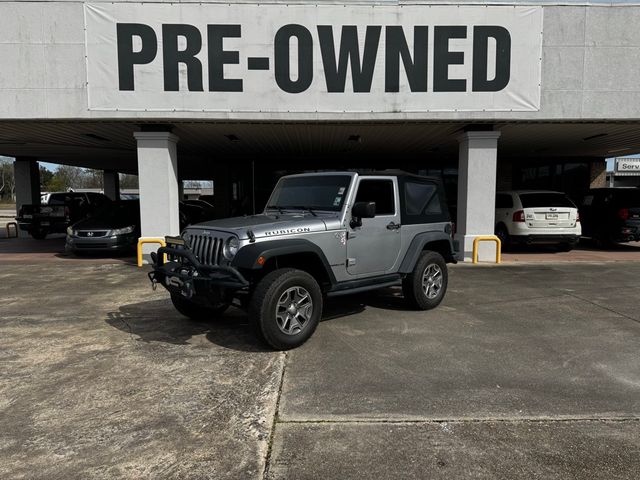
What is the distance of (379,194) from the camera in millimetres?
5660

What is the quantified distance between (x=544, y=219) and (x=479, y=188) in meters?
2.41

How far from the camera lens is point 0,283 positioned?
8312mm

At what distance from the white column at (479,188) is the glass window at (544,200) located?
1783 mm

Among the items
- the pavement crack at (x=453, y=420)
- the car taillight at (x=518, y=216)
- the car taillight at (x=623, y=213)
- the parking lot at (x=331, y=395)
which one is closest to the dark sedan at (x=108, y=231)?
the parking lot at (x=331, y=395)

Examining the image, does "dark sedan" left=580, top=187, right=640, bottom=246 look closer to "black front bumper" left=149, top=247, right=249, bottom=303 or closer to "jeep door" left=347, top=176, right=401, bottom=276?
"jeep door" left=347, top=176, right=401, bottom=276

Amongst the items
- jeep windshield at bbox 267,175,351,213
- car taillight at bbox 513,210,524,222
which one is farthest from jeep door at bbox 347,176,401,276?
car taillight at bbox 513,210,524,222

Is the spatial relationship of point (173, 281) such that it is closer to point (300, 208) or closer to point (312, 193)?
point (300, 208)

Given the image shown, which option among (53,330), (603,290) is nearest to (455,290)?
(603,290)

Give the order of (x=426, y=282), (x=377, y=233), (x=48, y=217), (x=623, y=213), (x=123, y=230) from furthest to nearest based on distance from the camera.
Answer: (x=48, y=217), (x=623, y=213), (x=123, y=230), (x=426, y=282), (x=377, y=233)

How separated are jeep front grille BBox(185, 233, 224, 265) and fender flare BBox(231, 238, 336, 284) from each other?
1.08 ft

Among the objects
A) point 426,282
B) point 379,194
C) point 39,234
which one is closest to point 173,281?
point 379,194

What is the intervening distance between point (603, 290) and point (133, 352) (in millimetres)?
7476

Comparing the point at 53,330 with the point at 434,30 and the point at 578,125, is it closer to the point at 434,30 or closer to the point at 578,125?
the point at 434,30

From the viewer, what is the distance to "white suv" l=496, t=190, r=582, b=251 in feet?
38.1
